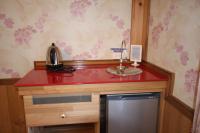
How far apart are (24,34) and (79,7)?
2.10 feet

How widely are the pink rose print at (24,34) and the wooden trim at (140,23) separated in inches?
43.0

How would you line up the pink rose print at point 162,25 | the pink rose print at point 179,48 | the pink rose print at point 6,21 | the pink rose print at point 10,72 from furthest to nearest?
the pink rose print at point 10,72 → the pink rose print at point 6,21 → the pink rose print at point 162,25 → the pink rose print at point 179,48

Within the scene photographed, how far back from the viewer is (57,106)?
147cm

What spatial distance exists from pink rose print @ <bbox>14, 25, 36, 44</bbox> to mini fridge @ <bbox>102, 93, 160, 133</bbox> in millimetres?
1040

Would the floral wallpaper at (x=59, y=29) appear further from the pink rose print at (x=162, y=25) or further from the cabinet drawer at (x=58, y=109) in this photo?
the cabinet drawer at (x=58, y=109)

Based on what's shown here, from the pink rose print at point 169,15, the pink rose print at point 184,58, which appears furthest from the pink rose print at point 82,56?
the pink rose print at point 184,58

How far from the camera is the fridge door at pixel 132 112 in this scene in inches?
60.1

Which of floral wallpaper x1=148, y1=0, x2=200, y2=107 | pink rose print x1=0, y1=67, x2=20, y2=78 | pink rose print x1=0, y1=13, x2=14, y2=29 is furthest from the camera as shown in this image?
pink rose print x1=0, y1=67, x2=20, y2=78

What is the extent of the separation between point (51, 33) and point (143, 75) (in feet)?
3.46

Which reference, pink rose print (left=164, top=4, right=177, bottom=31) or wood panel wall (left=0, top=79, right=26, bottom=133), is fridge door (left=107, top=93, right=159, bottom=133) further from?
wood panel wall (left=0, top=79, right=26, bottom=133)

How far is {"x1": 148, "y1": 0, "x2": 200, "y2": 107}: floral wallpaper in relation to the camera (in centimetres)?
119

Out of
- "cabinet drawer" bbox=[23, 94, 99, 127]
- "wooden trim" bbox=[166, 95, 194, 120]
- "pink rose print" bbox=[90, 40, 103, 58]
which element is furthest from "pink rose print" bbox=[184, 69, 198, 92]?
"pink rose print" bbox=[90, 40, 103, 58]

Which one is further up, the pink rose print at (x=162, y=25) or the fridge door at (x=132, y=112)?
the pink rose print at (x=162, y=25)

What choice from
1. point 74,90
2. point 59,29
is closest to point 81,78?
point 74,90
